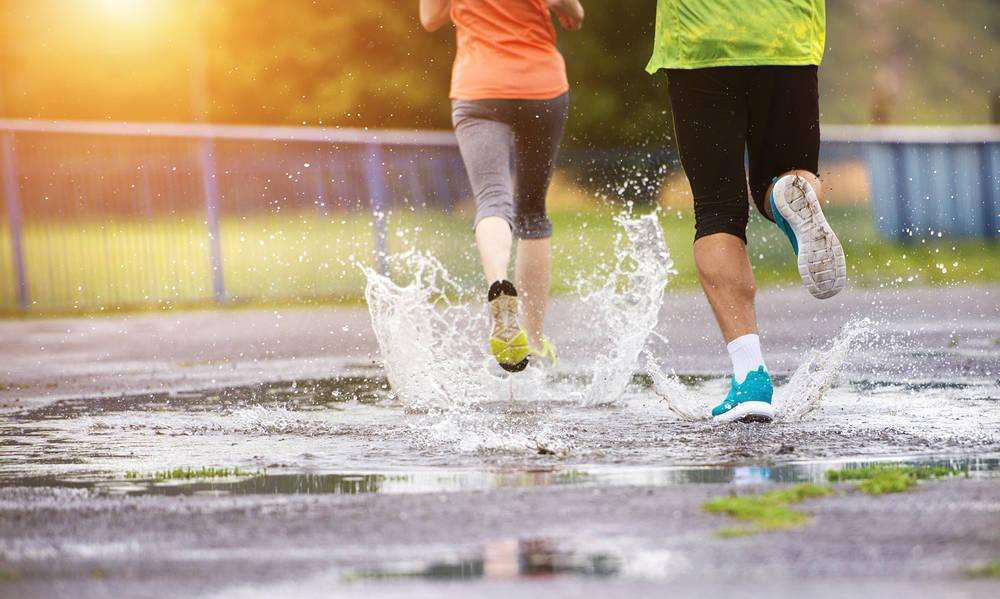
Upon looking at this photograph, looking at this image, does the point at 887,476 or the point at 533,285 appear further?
the point at 533,285

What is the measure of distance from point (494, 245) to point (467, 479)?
90.1 inches

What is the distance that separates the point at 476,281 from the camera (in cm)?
1493

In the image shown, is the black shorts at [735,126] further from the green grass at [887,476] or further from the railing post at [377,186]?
the railing post at [377,186]

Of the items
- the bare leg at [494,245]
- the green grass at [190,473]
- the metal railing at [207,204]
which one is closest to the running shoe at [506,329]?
the bare leg at [494,245]

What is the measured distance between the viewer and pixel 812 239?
6.04m

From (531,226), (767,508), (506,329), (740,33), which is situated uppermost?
(740,33)

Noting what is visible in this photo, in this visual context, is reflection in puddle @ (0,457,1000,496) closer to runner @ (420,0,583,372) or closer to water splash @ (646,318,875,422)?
water splash @ (646,318,875,422)

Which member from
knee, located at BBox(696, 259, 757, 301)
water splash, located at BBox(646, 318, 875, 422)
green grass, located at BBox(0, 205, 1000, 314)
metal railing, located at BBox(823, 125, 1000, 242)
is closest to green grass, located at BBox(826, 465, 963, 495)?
water splash, located at BBox(646, 318, 875, 422)

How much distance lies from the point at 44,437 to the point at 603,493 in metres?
2.50

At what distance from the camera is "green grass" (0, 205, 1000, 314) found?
1378 centimetres

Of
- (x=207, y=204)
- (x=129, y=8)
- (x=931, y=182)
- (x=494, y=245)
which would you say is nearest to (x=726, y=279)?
(x=494, y=245)

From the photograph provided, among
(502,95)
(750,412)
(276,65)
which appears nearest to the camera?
(750,412)

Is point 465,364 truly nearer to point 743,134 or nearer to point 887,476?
point 743,134

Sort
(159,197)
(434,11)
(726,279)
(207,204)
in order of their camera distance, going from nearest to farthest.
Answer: (726,279) → (434,11) → (207,204) → (159,197)
